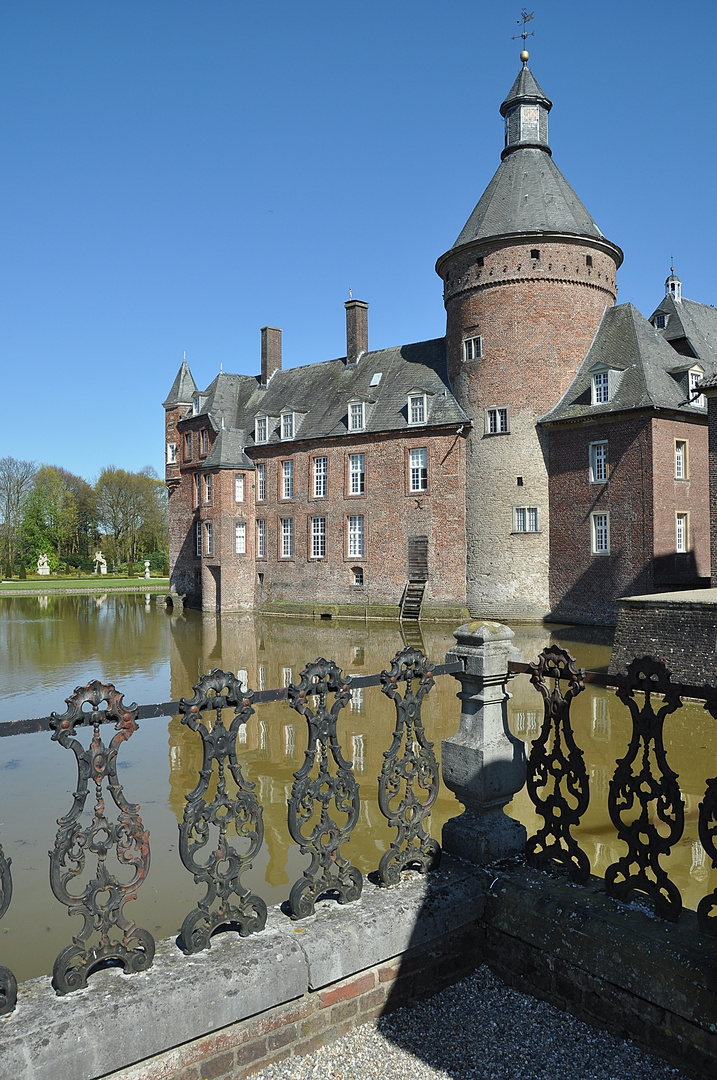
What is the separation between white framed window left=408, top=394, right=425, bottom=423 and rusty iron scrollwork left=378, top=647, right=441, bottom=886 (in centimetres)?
2789

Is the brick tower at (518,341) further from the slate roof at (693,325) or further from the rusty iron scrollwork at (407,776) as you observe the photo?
the rusty iron scrollwork at (407,776)

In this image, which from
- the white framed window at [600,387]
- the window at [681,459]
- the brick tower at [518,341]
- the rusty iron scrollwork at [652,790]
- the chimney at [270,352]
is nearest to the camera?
the rusty iron scrollwork at [652,790]

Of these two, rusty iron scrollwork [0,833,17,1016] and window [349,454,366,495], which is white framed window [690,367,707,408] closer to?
window [349,454,366,495]

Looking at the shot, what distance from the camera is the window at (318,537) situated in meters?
35.4

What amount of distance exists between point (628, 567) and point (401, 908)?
23159mm

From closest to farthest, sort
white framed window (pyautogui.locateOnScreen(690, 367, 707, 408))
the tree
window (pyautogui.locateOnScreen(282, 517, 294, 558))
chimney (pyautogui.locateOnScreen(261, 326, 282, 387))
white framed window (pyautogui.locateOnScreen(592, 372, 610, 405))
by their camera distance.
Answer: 1. white framed window (pyautogui.locateOnScreen(690, 367, 707, 408))
2. white framed window (pyautogui.locateOnScreen(592, 372, 610, 405))
3. window (pyautogui.locateOnScreen(282, 517, 294, 558))
4. chimney (pyautogui.locateOnScreen(261, 326, 282, 387))
5. the tree

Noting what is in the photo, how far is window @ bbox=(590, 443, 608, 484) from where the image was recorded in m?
26.5

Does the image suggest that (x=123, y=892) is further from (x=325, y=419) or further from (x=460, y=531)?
(x=325, y=419)

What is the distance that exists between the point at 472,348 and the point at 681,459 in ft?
28.7

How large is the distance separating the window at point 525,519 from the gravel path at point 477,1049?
2552cm

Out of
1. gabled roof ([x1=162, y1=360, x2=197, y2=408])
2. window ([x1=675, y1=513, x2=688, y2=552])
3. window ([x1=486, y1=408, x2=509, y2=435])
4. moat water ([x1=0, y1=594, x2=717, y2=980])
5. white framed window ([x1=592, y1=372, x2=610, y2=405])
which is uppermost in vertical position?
gabled roof ([x1=162, y1=360, x2=197, y2=408])

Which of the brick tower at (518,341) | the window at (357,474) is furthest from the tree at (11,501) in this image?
the brick tower at (518,341)

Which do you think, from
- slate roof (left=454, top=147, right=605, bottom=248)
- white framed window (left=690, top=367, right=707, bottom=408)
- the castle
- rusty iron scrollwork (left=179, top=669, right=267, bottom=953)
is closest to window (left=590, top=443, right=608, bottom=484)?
the castle

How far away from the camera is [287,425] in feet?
122
